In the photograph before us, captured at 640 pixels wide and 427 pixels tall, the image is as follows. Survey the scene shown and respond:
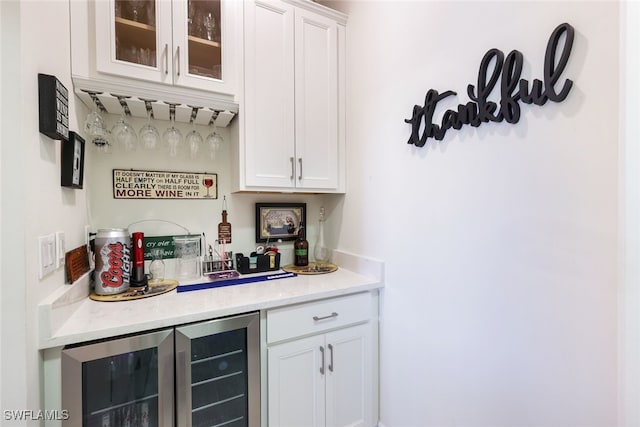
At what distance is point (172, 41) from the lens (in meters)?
1.38

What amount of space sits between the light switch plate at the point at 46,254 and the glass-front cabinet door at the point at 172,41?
79 centimetres

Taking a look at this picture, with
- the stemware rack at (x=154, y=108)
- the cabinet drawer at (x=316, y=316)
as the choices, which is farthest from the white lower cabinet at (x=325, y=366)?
the stemware rack at (x=154, y=108)

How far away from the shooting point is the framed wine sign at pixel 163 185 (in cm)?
158

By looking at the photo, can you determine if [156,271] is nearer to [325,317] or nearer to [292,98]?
[325,317]

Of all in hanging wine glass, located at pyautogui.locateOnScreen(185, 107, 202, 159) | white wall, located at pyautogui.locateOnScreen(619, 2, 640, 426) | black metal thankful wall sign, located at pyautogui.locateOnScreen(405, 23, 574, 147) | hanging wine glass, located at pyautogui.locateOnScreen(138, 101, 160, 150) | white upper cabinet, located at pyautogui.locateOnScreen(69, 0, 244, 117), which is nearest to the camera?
white wall, located at pyautogui.locateOnScreen(619, 2, 640, 426)

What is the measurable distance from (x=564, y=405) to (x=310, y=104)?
177cm

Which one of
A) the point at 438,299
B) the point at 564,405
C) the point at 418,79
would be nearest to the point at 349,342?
the point at 438,299

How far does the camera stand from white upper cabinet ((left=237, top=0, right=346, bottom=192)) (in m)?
1.58

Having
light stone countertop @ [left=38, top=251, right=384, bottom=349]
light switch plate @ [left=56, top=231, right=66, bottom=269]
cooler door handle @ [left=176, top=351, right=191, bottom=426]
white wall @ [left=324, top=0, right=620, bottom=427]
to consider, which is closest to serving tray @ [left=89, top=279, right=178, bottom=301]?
light stone countertop @ [left=38, top=251, right=384, bottom=349]

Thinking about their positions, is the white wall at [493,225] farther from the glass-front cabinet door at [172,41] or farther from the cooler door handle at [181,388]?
the cooler door handle at [181,388]

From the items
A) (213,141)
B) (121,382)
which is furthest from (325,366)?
(213,141)

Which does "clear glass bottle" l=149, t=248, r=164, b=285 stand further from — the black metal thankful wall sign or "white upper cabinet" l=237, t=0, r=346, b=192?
the black metal thankful wall sign

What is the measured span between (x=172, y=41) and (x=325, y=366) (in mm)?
1813

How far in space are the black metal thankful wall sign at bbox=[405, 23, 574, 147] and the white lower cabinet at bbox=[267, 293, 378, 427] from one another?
3.29 ft
